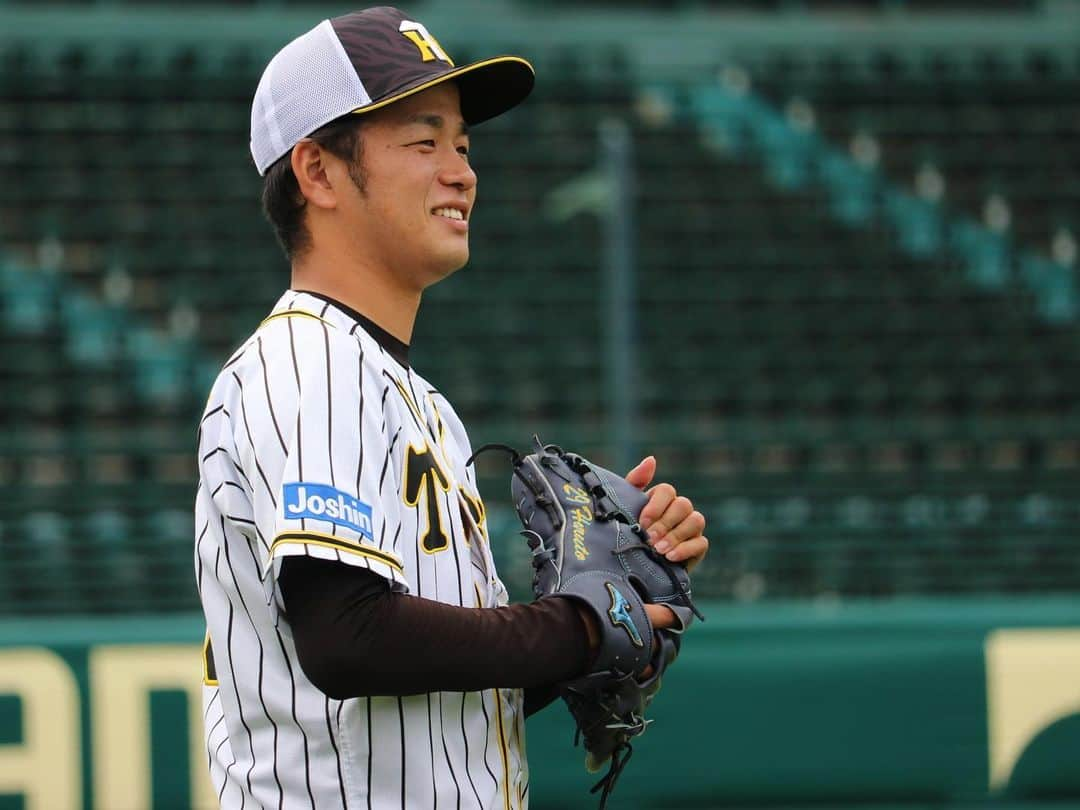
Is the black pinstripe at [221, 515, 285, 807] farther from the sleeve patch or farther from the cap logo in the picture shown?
the cap logo

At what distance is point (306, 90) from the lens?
1.91 meters

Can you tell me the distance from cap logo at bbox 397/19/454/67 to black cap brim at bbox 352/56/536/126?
30mm

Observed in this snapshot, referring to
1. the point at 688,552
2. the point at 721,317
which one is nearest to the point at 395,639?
the point at 688,552

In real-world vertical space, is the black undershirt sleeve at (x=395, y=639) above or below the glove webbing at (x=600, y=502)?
below

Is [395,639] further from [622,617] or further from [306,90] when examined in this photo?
[306,90]

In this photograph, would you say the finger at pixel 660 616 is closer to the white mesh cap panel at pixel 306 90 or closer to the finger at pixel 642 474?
the finger at pixel 642 474

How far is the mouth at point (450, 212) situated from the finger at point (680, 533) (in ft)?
1.68

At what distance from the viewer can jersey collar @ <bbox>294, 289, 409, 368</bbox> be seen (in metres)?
1.93

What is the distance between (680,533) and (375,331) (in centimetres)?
52

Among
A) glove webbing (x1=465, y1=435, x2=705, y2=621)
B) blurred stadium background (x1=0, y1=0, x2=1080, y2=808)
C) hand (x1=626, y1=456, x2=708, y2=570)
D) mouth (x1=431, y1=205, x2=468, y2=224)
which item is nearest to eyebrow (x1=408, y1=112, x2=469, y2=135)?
mouth (x1=431, y1=205, x2=468, y2=224)

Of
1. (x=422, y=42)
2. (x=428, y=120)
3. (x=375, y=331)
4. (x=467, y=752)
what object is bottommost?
(x=467, y=752)

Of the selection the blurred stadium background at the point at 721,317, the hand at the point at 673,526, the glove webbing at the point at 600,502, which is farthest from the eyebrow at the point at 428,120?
the blurred stadium background at the point at 721,317

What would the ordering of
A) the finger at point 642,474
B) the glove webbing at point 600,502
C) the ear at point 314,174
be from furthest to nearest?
1. the finger at point 642,474
2. the glove webbing at point 600,502
3. the ear at point 314,174

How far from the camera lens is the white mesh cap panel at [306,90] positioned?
6.22 ft
